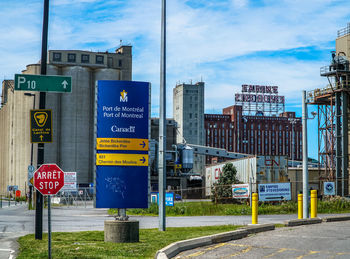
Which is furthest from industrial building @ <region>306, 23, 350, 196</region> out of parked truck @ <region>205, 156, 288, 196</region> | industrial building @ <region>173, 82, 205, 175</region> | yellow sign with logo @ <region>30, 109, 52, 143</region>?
industrial building @ <region>173, 82, 205, 175</region>

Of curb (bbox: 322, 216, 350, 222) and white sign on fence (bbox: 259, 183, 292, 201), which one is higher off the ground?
white sign on fence (bbox: 259, 183, 292, 201)

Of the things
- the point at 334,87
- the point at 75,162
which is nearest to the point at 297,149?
the point at 75,162

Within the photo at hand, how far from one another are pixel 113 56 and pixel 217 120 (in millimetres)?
65079

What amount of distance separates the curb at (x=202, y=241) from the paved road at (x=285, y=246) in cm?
23

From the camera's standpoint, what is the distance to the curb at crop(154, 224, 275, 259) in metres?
11.6

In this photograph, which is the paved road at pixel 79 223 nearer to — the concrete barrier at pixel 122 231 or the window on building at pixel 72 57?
the concrete barrier at pixel 122 231

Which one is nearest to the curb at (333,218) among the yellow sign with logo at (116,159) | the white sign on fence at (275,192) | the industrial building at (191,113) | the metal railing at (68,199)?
the yellow sign with logo at (116,159)

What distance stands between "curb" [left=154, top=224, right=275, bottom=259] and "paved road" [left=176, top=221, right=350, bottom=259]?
23 cm

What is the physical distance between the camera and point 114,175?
14.5 m

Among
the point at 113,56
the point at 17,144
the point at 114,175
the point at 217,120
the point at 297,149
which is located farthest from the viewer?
the point at 297,149

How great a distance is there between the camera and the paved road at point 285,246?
11.6 meters

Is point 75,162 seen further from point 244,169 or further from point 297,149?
point 297,149

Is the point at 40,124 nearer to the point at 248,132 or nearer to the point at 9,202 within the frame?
the point at 9,202

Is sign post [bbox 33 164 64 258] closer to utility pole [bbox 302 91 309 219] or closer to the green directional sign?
the green directional sign
